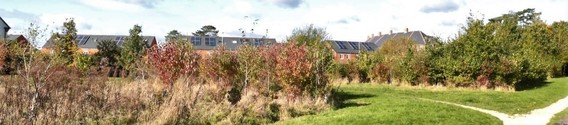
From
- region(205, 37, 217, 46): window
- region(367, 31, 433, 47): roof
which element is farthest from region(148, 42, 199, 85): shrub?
region(367, 31, 433, 47): roof

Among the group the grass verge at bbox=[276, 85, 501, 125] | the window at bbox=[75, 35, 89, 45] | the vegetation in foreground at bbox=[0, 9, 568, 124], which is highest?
the window at bbox=[75, 35, 89, 45]

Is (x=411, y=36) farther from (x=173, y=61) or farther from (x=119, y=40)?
(x=173, y=61)

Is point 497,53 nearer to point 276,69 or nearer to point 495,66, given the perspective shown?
point 495,66

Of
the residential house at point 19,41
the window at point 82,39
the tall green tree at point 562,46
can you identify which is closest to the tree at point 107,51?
the residential house at point 19,41

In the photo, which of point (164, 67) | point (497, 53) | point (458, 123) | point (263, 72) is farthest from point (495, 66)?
point (164, 67)

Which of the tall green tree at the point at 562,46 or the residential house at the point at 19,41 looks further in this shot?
the tall green tree at the point at 562,46

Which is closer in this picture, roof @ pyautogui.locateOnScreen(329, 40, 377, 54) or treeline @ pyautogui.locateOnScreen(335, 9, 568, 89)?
treeline @ pyautogui.locateOnScreen(335, 9, 568, 89)

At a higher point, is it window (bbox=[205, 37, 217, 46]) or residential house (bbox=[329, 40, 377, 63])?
window (bbox=[205, 37, 217, 46])

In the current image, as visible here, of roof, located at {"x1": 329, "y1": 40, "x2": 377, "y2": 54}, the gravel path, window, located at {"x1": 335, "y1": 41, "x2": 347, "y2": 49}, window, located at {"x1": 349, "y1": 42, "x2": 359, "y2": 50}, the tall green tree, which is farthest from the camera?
window, located at {"x1": 349, "y1": 42, "x2": 359, "y2": 50}

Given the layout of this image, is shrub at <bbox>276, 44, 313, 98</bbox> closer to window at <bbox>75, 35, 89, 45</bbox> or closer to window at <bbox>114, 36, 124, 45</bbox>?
window at <bbox>114, 36, 124, 45</bbox>

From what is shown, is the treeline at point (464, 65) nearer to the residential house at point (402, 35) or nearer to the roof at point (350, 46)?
the residential house at point (402, 35)

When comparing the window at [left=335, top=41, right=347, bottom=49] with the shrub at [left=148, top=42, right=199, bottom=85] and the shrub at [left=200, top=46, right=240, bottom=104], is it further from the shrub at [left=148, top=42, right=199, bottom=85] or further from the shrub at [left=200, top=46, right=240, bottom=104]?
Answer: the shrub at [left=148, top=42, right=199, bottom=85]

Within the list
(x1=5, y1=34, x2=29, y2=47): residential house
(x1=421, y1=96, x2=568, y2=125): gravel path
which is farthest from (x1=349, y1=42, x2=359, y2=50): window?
(x1=421, y1=96, x2=568, y2=125): gravel path

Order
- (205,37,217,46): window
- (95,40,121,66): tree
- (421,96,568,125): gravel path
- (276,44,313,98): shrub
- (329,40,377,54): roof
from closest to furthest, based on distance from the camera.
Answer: (421,96,568,125): gravel path → (276,44,313,98): shrub → (95,40,121,66): tree → (205,37,217,46): window → (329,40,377,54): roof
